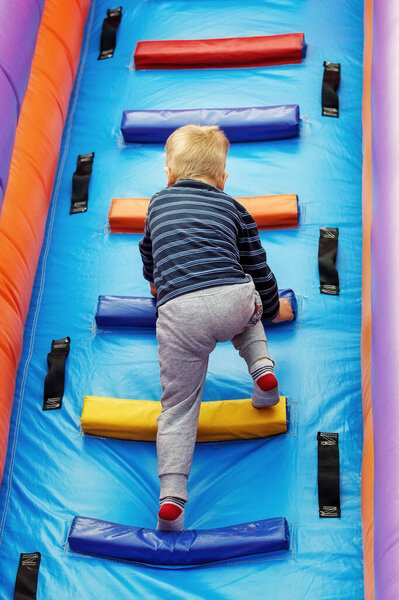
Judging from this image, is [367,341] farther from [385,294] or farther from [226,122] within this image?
[226,122]

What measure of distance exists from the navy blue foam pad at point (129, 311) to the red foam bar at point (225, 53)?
0.81 metres

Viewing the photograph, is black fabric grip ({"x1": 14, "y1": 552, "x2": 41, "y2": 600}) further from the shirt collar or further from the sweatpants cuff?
the shirt collar

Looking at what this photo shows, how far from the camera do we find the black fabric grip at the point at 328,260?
2.10m

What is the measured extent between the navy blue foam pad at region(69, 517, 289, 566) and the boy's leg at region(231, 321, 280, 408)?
0.24 m

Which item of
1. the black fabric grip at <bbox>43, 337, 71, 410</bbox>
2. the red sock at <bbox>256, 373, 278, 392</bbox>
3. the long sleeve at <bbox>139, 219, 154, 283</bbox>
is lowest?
the black fabric grip at <bbox>43, 337, 71, 410</bbox>

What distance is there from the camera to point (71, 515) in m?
1.85

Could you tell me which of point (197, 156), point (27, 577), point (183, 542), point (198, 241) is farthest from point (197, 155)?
point (27, 577)

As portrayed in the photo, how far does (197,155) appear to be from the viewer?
6.07 ft

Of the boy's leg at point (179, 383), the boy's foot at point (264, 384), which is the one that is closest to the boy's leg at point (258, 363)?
the boy's foot at point (264, 384)

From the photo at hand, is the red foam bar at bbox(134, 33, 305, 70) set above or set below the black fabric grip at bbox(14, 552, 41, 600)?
above

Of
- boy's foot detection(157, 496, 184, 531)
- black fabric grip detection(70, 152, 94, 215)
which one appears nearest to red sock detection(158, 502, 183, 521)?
boy's foot detection(157, 496, 184, 531)

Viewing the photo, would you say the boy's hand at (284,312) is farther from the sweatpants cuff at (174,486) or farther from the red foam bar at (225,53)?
the red foam bar at (225,53)

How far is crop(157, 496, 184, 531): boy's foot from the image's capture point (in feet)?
5.57

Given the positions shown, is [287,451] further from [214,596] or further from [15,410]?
[15,410]
